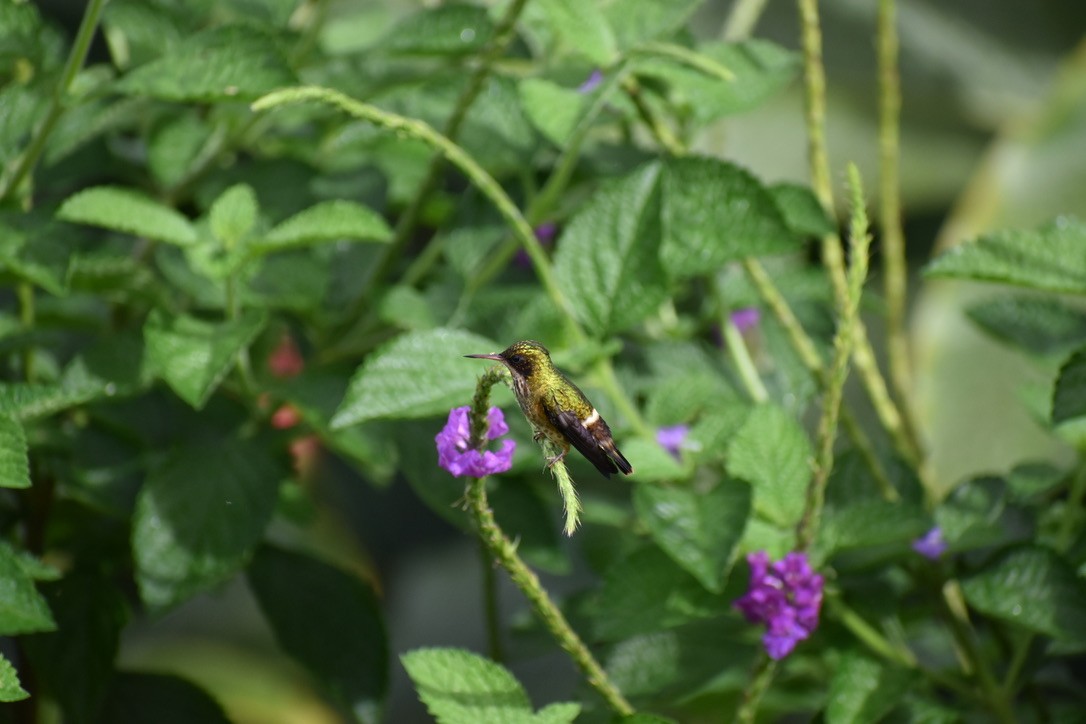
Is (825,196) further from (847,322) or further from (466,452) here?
(466,452)

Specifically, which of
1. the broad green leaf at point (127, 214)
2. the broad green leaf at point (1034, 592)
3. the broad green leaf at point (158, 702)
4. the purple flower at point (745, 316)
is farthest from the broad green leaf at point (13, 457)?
the purple flower at point (745, 316)

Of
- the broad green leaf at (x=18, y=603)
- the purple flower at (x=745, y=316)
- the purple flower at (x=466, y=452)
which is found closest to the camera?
the purple flower at (x=466, y=452)

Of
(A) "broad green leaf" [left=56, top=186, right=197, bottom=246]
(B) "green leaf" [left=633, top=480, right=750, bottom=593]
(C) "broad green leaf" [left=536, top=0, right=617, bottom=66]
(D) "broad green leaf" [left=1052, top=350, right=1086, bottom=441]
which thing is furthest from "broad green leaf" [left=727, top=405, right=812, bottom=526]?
(A) "broad green leaf" [left=56, top=186, right=197, bottom=246]

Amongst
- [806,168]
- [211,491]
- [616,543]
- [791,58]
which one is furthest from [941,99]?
[211,491]

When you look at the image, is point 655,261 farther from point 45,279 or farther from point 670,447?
point 45,279

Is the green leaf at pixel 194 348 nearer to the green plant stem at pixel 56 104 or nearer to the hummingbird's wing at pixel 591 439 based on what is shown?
the green plant stem at pixel 56 104

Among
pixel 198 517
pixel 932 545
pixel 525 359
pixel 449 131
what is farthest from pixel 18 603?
pixel 932 545
